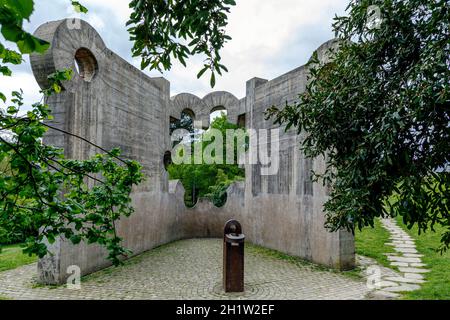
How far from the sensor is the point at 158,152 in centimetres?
1058

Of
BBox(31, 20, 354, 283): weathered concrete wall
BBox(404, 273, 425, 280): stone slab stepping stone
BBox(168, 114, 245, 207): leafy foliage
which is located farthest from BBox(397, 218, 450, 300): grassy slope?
BBox(168, 114, 245, 207): leafy foliage

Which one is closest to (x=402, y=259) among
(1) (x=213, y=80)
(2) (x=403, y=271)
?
(2) (x=403, y=271)

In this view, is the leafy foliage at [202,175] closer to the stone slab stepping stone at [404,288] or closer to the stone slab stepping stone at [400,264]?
the stone slab stepping stone at [400,264]

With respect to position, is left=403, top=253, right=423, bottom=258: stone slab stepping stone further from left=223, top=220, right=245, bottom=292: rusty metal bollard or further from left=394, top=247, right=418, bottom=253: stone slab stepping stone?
left=223, top=220, right=245, bottom=292: rusty metal bollard

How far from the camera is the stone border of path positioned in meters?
5.67

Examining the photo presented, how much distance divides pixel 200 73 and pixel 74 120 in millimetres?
5309

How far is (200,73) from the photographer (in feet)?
7.60

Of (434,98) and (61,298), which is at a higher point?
(434,98)

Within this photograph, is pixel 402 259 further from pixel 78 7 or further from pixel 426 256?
pixel 78 7

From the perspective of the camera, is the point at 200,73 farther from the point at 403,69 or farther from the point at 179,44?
the point at 403,69

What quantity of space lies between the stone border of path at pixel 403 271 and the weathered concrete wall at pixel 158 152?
1107 millimetres

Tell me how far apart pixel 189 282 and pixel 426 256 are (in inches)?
233
